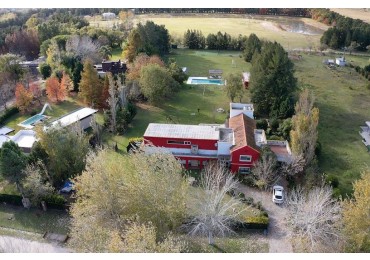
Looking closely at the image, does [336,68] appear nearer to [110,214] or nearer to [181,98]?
[181,98]

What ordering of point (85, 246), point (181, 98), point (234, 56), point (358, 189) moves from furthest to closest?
point (234, 56)
point (181, 98)
point (358, 189)
point (85, 246)

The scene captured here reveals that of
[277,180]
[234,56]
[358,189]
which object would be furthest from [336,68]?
[358,189]

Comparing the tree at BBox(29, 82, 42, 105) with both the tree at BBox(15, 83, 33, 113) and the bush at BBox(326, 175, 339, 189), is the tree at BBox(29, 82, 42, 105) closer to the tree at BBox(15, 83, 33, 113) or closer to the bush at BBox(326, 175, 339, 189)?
the tree at BBox(15, 83, 33, 113)

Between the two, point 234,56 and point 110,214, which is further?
point 234,56

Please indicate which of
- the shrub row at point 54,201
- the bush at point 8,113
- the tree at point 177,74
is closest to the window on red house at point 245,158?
the shrub row at point 54,201

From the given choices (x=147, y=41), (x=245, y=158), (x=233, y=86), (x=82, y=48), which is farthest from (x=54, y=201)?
(x=147, y=41)

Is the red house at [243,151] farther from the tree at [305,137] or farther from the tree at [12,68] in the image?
the tree at [12,68]

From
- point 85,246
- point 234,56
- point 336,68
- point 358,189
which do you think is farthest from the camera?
point 234,56
